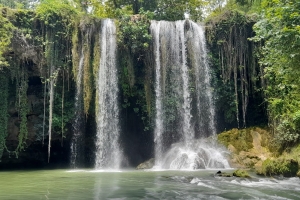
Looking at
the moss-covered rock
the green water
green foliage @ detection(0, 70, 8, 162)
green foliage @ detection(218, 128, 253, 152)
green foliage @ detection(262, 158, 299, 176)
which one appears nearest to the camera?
the green water

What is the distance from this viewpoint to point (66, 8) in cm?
1742

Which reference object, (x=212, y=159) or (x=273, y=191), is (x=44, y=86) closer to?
(x=212, y=159)

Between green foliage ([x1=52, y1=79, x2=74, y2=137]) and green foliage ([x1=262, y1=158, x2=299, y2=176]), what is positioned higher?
green foliage ([x1=52, y1=79, x2=74, y2=137])

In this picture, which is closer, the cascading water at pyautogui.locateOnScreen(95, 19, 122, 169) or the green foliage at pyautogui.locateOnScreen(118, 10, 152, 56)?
the cascading water at pyautogui.locateOnScreen(95, 19, 122, 169)

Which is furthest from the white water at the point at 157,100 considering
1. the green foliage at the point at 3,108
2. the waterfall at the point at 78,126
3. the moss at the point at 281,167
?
the green foliage at the point at 3,108

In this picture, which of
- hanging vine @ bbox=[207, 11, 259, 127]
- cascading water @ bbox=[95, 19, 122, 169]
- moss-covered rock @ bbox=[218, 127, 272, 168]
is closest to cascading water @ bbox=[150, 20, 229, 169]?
hanging vine @ bbox=[207, 11, 259, 127]

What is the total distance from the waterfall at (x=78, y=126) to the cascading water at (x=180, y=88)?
3969 millimetres

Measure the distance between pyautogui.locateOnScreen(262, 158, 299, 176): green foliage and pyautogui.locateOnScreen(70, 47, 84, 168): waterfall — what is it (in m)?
9.74

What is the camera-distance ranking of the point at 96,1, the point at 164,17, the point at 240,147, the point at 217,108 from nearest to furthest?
1. the point at 240,147
2. the point at 217,108
3. the point at 164,17
4. the point at 96,1

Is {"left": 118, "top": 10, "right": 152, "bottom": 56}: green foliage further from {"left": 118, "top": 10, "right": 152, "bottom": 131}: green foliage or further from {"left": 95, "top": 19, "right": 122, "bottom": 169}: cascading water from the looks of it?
{"left": 95, "top": 19, "right": 122, "bottom": 169}: cascading water

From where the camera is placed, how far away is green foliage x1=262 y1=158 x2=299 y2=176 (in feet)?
36.7

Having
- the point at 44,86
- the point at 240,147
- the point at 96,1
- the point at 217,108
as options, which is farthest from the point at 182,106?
the point at 96,1

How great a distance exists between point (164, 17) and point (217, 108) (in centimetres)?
866

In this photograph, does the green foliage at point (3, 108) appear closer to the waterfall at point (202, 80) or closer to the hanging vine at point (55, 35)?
the hanging vine at point (55, 35)
